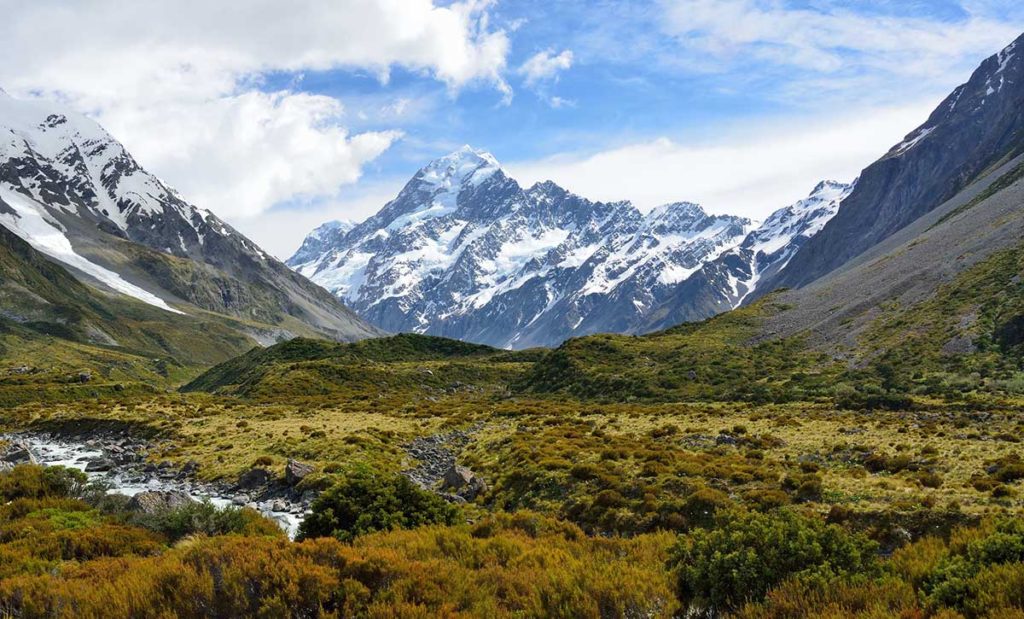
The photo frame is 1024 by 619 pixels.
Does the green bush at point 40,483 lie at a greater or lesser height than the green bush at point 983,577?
greater

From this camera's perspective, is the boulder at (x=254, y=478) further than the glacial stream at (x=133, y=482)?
Yes

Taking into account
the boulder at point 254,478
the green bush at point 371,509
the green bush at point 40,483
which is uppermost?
the green bush at point 40,483

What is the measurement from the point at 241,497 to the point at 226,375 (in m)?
125

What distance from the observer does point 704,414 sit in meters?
49.2

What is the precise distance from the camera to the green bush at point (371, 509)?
18266 millimetres

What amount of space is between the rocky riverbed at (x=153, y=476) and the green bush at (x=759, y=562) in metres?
15.6

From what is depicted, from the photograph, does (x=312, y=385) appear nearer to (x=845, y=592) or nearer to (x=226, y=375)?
(x=226, y=375)

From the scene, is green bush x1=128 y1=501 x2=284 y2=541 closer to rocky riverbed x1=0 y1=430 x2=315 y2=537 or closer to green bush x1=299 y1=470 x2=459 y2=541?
green bush x1=299 y1=470 x2=459 y2=541

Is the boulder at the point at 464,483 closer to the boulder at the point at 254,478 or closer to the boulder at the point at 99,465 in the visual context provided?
the boulder at the point at 254,478

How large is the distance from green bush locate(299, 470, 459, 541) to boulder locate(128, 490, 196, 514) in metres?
6.07

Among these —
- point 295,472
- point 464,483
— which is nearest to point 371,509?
point 464,483

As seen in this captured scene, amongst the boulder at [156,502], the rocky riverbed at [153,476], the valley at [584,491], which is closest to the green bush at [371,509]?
the valley at [584,491]

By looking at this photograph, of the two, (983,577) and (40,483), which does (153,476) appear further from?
(983,577)

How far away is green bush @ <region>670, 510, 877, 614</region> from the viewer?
11031mm
